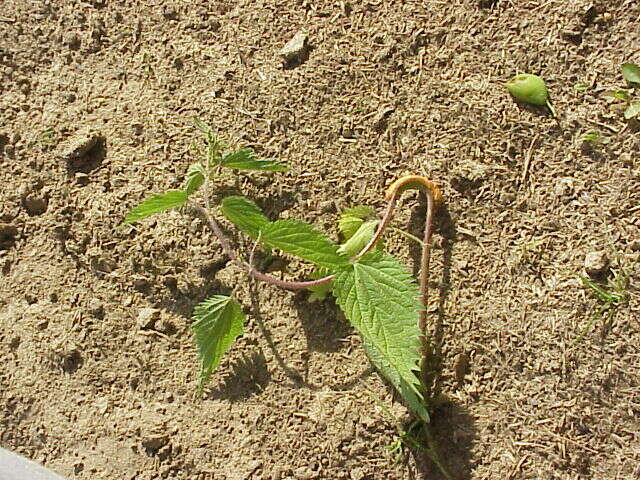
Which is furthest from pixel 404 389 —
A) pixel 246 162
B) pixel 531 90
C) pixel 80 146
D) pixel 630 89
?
pixel 80 146

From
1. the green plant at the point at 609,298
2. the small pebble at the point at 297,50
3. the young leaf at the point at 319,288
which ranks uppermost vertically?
the small pebble at the point at 297,50

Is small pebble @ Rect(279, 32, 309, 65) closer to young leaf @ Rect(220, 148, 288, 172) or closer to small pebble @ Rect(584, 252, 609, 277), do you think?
young leaf @ Rect(220, 148, 288, 172)

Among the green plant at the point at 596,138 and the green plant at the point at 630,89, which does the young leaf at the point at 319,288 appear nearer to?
the green plant at the point at 596,138

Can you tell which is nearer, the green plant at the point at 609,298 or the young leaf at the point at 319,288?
the green plant at the point at 609,298

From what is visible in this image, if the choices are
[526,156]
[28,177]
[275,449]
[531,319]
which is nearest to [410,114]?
[526,156]

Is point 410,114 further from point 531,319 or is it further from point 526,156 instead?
point 531,319

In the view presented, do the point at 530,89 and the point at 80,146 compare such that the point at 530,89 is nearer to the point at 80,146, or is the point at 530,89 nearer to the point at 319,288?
the point at 319,288

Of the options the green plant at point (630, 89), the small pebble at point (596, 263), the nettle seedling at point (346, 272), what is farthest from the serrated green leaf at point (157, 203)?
the green plant at point (630, 89)

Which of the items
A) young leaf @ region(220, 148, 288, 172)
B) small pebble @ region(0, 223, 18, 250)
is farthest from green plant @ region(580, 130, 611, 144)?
small pebble @ region(0, 223, 18, 250)
